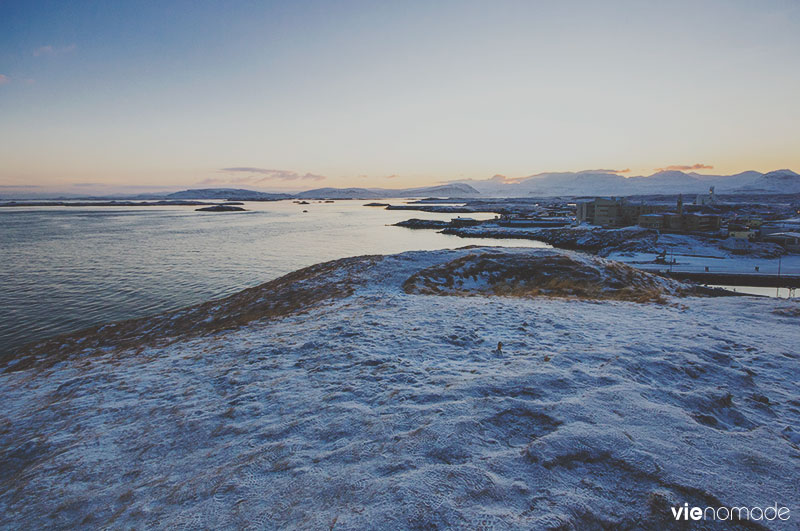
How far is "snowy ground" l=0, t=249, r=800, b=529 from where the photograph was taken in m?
3.30

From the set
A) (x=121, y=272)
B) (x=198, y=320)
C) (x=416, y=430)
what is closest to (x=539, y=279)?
(x=416, y=430)

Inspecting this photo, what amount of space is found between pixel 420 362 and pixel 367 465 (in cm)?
299

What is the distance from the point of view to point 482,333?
27.1ft

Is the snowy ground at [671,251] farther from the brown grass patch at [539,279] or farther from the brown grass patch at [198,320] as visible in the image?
the brown grass patch at [198,320]

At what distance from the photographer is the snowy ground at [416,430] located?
3.30 metres

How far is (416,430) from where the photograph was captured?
14.3ft

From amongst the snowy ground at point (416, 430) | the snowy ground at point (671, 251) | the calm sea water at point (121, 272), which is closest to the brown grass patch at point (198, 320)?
the snowy ground at point (416, 430)

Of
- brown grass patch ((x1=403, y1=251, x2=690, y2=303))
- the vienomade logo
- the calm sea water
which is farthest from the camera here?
the calm sea water

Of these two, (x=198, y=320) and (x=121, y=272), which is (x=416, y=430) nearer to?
(x=198, y=320)

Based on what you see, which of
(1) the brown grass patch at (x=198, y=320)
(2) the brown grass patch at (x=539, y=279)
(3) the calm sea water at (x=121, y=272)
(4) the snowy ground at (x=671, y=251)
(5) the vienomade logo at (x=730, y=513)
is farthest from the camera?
(4) the snowy ground at (x=671, y=251)

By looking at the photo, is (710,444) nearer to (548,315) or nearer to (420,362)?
(420,362)

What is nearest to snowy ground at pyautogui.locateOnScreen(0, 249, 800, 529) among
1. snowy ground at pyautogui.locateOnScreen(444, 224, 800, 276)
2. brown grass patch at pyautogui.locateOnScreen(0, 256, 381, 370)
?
brown grass patch at pyautogui.locateOnScreen(0, 256, 381, 370)

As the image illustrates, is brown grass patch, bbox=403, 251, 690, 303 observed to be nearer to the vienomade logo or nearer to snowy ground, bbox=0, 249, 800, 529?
snowy ground, bbox=0, 249, 800, 529

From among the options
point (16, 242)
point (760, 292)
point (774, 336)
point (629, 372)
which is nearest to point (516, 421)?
point (629, 372)
